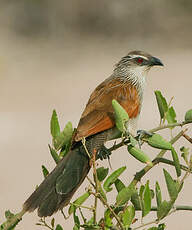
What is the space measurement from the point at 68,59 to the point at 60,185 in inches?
413

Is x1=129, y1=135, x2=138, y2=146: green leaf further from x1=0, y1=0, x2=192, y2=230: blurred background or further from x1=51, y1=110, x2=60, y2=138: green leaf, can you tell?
x1=0, y1=0, x2=192, y2=230: blurred background

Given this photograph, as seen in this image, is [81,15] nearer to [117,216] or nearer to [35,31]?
[35,31]

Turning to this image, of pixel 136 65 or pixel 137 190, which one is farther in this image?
pixel 136 65

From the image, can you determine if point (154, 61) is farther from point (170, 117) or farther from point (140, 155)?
point (140, 155)

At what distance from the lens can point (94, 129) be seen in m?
2.78

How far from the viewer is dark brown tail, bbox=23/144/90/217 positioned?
6.89ft

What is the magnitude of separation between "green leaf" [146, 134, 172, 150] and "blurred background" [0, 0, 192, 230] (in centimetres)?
548

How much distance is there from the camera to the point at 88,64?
12312 millimetres

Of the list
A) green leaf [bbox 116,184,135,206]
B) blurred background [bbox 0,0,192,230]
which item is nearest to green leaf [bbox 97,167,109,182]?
green leaf [bbox 116,184,135,206]

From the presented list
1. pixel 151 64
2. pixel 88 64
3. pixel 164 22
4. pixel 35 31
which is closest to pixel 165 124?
pixel 151 64

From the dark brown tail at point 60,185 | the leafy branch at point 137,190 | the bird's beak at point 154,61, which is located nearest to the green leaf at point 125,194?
the leafy branch at point 137,190

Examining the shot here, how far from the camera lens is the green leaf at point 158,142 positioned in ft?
5.77

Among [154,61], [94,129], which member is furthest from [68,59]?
[94,129]

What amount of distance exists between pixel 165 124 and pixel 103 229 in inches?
17.7
